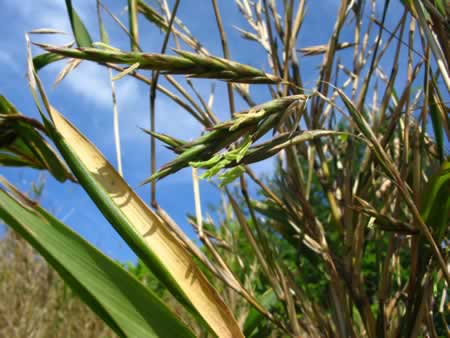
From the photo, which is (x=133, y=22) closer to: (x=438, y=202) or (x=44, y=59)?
(x=44, y=59)

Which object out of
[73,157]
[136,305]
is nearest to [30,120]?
[73,157]

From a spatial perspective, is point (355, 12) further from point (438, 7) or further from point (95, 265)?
point (95, 265)

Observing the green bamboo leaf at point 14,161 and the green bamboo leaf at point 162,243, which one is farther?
the green bamboo leaf at point 14,161

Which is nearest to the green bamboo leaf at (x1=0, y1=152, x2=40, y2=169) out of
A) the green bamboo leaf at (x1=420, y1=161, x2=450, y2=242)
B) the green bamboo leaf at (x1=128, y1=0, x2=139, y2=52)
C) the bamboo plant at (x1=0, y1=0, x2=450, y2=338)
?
the bamboo plant at (x1=0, y1=0, x2=450, y2=338)

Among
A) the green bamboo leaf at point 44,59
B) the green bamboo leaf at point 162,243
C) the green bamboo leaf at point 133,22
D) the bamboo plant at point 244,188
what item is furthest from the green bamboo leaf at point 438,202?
the green bamboo leaf at point 44,59

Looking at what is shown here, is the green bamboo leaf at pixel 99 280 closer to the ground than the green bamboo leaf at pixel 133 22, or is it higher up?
closer to the ground

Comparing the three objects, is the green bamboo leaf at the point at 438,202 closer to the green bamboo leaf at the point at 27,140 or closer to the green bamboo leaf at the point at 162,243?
the green bamboo leaf at the point at 162,243

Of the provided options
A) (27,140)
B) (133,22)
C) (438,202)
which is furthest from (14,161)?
(438,202)
